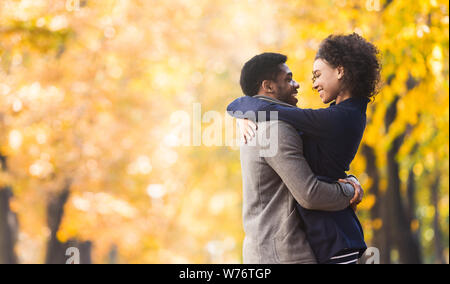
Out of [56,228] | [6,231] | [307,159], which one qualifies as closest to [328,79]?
[307,159]

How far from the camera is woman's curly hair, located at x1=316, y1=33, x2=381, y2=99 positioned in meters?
2.64

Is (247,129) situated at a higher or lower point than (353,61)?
lower

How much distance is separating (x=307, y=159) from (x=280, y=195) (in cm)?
20

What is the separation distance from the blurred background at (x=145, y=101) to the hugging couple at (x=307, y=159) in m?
2.99

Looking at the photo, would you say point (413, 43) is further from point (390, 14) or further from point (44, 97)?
point (44, 97)

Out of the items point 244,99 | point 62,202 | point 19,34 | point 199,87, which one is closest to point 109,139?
point 62,202

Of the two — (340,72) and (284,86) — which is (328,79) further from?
(284,86)

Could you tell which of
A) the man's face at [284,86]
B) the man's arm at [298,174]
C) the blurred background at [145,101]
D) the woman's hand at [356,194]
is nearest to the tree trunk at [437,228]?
the blurred background at [145,101]

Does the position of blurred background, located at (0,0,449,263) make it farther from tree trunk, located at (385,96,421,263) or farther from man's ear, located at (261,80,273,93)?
man's ear, located at (261,80,273,93)

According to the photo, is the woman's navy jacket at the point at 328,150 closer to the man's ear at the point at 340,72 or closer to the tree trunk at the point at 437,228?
the man's ear at the point at 340,72

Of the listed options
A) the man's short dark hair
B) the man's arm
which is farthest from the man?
the man's short dark hair

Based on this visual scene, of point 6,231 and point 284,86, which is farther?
point 6,231

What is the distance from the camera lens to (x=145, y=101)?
1288 cm
